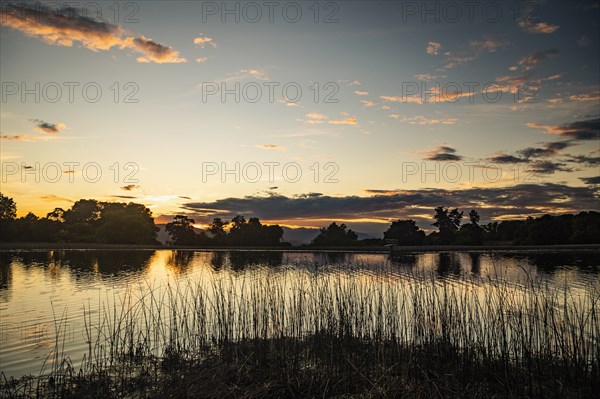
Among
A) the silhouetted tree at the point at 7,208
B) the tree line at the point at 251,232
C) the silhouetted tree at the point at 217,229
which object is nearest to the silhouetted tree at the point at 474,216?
the tree line at the point at 251,232

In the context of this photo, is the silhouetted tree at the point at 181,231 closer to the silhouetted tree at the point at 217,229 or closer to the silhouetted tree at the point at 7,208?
the silhouetted tree at the point at 217,229

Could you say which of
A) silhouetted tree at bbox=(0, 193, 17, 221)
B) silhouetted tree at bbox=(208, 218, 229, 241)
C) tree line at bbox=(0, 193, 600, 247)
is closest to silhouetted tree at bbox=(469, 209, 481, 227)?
tree line at bbox=(0, 193, 600, 247)

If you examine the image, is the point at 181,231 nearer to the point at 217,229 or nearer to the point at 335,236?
the point at 217,229

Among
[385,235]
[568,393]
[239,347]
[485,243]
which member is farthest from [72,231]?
[568,393]

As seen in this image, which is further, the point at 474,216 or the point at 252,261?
the point at 474,216

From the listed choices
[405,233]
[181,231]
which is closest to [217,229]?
[181,231]

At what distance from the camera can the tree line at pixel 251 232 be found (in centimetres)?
8831

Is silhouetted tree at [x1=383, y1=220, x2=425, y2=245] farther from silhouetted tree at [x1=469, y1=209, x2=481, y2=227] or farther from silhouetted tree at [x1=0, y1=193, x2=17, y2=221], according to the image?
silhouetted tree at [x1=0, y1=193, x2=17, y2=221]

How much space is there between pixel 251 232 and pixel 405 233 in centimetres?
3813

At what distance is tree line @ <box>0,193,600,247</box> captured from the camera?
290 feet

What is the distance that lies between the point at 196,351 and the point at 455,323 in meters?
7.92

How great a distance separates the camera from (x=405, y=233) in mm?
107562

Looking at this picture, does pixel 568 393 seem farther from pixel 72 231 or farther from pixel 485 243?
pixel 72 231

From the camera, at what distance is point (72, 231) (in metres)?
103
